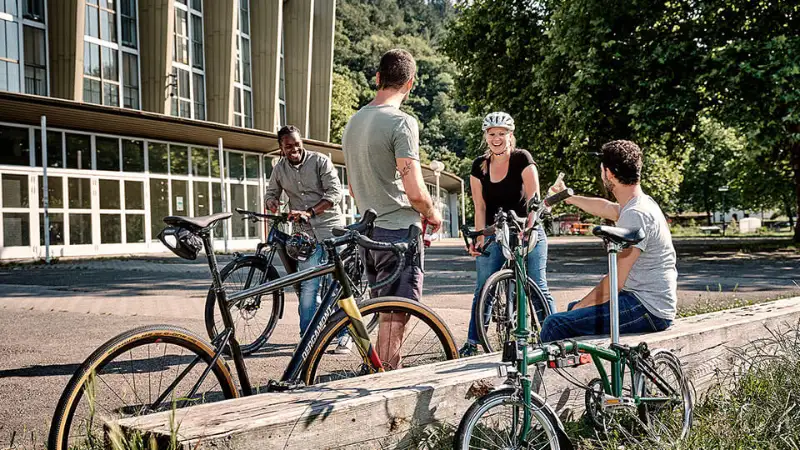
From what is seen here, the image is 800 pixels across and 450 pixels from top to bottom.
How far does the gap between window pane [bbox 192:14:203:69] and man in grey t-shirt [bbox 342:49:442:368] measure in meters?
30.6

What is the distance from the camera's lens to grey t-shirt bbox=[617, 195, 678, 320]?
4090mm

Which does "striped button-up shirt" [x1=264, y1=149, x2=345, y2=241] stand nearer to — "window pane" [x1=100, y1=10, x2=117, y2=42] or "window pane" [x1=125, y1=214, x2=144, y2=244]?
"window pane" [x1=125, y1=214, x2=144, y2=244]

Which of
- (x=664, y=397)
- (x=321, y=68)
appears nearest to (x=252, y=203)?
(x=321, y=68)

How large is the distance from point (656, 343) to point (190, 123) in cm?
2408

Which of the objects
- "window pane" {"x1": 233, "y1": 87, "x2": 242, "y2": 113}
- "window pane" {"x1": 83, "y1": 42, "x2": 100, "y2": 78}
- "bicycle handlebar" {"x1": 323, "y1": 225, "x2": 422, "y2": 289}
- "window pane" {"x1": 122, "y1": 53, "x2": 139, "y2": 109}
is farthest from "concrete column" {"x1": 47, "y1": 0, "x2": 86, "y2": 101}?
"bicycle handlebar" {"x1": 323, "y1": 225, "x2": 422, "y2": 289}

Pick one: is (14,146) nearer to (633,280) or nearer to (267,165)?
(267,165)

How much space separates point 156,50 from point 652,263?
93.0 ft

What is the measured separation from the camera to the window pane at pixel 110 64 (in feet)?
92.2

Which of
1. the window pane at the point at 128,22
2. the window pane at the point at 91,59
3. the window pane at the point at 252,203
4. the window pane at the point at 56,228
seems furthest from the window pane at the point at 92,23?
the window pane at the point at 252,203

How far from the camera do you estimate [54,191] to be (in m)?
24.2

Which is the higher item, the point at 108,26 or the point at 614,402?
the point at 108,26

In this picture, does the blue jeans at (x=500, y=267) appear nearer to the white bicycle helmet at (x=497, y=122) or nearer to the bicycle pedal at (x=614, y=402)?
the white bicycle helmet at (x=497, y=122)

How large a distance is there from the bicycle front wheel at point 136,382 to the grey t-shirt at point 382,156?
140 centimetres

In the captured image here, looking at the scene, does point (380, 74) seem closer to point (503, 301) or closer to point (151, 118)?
point (503, 301)
